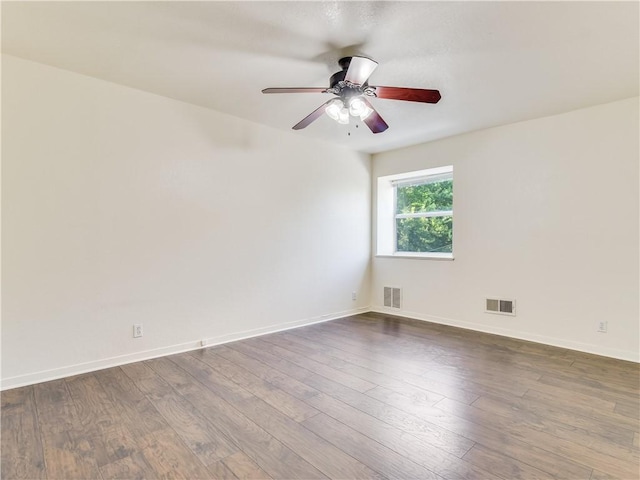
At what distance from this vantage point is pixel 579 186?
334 centimetres

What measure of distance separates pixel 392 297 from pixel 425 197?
157cm

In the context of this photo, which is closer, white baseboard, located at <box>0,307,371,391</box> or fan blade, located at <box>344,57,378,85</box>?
fan blade, located at <box>344,57,378,85</box>

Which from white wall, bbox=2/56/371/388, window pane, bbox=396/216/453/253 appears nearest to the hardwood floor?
white wall, bbox=2/56/371/388

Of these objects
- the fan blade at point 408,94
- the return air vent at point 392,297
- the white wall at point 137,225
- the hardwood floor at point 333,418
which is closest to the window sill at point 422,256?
the return air vent at point 392,297

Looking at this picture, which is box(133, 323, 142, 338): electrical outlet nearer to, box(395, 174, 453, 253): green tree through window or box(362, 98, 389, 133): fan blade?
box(362, 98, 389, 133): fan blade

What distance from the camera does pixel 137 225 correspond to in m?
2.98

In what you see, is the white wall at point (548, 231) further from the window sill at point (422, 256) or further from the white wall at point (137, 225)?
the white wall at point (137, 225)

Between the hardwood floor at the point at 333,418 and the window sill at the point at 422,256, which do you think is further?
the window sill at the point at 422,256

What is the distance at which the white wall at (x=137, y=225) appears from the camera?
2484 millimetres

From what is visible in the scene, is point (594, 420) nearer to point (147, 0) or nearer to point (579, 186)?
point (579, 186)

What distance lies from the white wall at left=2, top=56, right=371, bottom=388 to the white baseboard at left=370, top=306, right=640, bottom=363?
1475 mm

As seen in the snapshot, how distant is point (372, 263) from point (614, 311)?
2.88 metres

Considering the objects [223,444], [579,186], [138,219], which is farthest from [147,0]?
[579,186]

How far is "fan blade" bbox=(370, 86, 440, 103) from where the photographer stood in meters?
2.22
